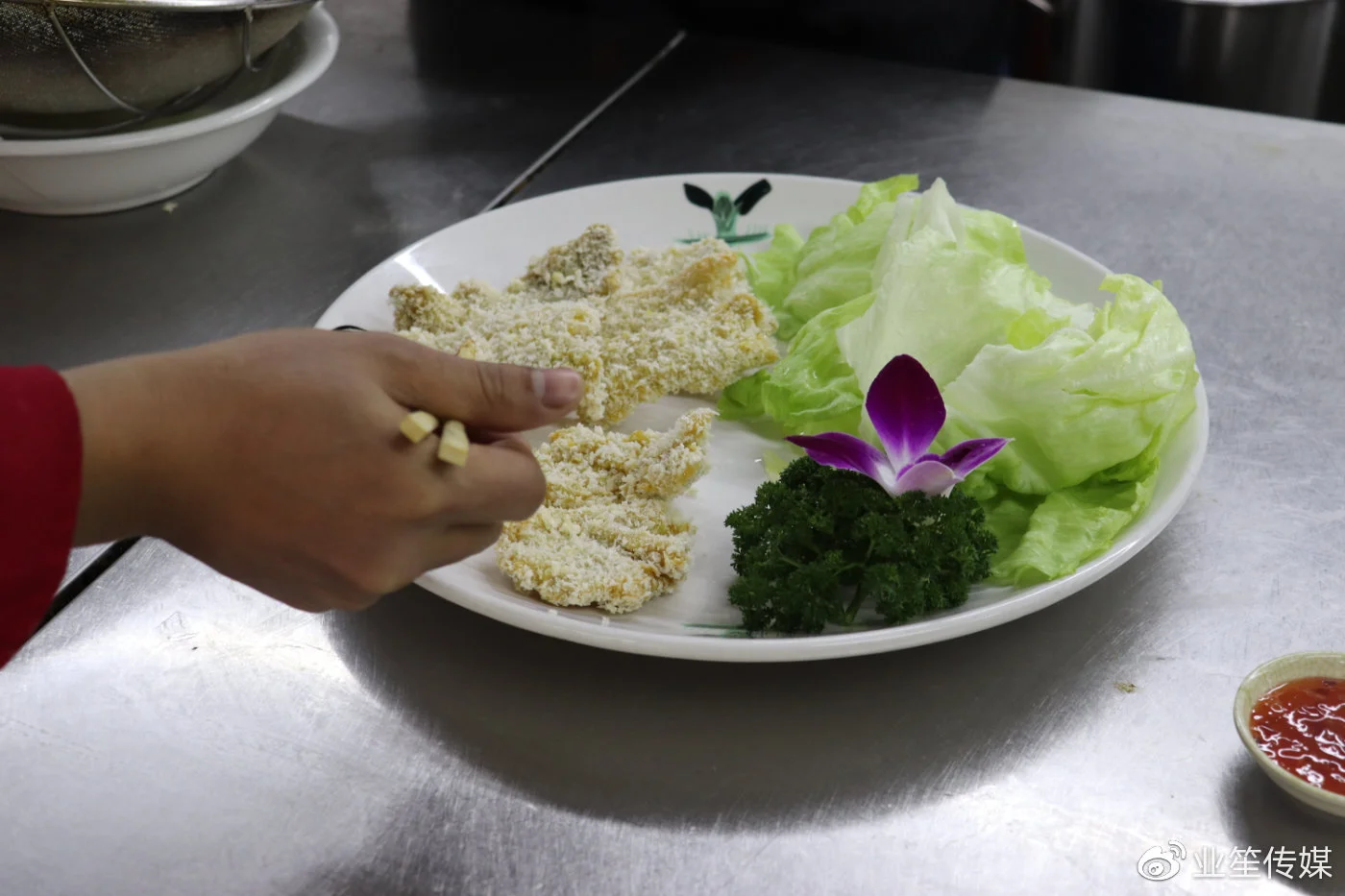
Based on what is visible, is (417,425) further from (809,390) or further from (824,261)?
(824,261)

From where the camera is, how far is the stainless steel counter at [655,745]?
3.90 ft

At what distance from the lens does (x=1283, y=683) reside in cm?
127

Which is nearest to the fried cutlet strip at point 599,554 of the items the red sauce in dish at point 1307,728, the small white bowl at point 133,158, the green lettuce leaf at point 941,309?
the green lettuce leaf at point 941,309

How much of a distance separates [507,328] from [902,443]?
680mm

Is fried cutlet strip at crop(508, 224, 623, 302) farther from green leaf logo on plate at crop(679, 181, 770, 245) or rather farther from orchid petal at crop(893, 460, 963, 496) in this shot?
orchid petal at crop(893, 460, 963, 496)

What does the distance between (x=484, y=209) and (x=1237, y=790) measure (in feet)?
5.87

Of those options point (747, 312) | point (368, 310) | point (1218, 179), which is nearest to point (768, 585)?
point (747, 312)

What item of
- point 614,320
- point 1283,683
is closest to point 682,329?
point 614,320

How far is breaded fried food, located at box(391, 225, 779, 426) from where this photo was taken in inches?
70.1

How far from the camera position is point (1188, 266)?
227cm

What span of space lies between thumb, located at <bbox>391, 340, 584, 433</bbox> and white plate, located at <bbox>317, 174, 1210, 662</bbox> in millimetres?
312

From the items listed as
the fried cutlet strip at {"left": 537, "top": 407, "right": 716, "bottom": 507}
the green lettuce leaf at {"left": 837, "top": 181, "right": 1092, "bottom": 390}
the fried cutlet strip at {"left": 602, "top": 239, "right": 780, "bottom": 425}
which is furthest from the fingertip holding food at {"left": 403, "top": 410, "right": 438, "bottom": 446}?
the green lettuce leaf at {"left": 837, "top": 181, "right": 1092, "bottom": 390}

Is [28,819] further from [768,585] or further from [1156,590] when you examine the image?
[1156,590]

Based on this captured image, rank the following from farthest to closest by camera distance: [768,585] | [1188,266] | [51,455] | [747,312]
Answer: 1. [1188,266]
2. [747,312]
3. [768,585]
4. [51,455]
